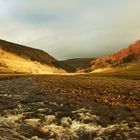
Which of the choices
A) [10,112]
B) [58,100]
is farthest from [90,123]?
[58,100]

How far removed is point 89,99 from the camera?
46062 mm

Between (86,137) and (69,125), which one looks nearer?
(86,137)

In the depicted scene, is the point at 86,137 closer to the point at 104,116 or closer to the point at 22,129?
the point at 22,129

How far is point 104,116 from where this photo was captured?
34.3m

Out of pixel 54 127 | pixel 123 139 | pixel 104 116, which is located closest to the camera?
pixel 123 139

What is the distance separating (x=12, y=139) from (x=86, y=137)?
604 cm

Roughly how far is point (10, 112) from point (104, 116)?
9.17 m

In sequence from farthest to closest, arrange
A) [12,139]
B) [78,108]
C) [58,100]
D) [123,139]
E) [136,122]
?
[58,100] < [78,108] < [136,122] < [123,139] < [12,139]

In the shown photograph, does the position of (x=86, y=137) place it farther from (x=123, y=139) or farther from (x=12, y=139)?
(x=12, y=139)

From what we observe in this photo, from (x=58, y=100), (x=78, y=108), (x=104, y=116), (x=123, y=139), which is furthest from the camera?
(x=58, y=100)

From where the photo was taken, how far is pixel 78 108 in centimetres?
3847

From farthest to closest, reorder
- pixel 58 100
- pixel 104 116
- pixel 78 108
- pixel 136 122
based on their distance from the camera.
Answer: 1. pixel 58 100
2. pixel 78 108
3. pixel 104 116
4. pixel 136 122

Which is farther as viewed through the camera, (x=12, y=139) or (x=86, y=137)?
(x=86, y=137)

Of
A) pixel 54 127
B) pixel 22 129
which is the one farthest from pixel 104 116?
pixel 22 129
